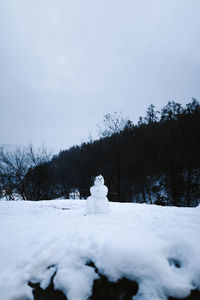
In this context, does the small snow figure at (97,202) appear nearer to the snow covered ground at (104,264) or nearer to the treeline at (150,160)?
the snow covered ground at (104,264)

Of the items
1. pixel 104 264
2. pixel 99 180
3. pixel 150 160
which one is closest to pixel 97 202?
pixel 99 180

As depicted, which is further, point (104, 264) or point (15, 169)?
point (15, 169)

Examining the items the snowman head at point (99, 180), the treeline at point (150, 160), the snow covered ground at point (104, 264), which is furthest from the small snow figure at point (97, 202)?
the treeline at point (150, 160)

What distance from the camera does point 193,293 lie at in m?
1.93

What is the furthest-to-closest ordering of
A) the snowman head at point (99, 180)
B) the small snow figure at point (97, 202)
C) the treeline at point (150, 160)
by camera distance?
1. the treeline at point (150, 160)
2. the snowman head at point (99, 180)
3. the small snow figure at point (97, 202)

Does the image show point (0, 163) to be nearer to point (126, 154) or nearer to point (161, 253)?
point (126, 154)

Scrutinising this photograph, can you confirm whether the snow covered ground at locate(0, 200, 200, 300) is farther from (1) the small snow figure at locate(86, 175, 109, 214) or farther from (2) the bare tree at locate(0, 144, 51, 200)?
(2) the bare tree at locate(0, 144, 51, 200)

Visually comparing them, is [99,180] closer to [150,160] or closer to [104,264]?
[104,264]

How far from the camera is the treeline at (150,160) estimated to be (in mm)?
15141

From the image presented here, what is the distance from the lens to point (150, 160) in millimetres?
18094

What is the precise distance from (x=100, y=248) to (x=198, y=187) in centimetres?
A: 1561

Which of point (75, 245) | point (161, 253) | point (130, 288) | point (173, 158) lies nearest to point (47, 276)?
point (75, 245)

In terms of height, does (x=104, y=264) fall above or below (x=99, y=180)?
below

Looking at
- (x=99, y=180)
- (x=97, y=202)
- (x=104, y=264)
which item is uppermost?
(x=99, y=180)
